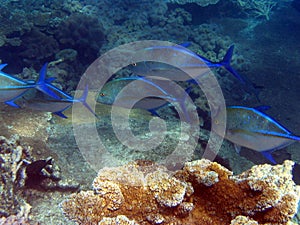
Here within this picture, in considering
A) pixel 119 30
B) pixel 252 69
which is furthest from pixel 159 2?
pixel 252 69

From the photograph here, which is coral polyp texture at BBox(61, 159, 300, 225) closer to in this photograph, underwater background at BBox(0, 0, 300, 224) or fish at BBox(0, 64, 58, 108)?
underwater background at BBox(0, 0, 300, 224)

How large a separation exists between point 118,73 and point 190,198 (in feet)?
15.3

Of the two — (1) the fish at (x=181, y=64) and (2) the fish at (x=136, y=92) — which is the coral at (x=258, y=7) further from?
(2) the fish at (x=136, y=92)

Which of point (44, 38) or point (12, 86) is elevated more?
point (12, 86)

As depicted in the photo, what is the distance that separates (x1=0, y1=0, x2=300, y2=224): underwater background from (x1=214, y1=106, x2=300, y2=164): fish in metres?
1.03

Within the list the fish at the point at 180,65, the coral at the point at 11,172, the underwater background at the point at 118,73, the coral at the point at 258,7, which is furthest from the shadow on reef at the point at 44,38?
the coral at the point at 258,7

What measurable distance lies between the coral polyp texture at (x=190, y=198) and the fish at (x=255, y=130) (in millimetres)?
572

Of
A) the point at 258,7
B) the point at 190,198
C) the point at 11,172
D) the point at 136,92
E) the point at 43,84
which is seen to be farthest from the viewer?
the point at 258,7

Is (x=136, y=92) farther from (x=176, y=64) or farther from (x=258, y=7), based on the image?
(x=258, y=7)

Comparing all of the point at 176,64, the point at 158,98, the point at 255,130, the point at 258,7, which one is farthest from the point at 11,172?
the point at 258,7

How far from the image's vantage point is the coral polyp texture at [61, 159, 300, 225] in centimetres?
174

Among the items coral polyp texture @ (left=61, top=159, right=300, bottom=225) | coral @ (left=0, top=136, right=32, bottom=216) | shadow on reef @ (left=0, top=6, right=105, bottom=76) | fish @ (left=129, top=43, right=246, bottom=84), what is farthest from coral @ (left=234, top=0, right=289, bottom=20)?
coral @ (left=0, top=136, right=32, bottom=216)

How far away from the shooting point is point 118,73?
20.2ft

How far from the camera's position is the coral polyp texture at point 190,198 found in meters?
1.74
